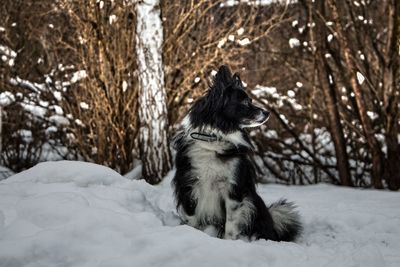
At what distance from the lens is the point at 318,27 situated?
275 inches

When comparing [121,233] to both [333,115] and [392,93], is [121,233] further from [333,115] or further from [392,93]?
[333,115]

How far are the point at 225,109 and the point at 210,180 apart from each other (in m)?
0.72

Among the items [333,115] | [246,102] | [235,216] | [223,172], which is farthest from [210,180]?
[333,115]

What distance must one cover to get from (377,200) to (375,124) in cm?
300

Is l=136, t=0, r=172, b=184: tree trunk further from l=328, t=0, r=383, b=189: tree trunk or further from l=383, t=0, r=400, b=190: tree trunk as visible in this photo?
l=383, t=0, r=400, b=190: tree trunk

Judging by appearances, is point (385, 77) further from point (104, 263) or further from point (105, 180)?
point (104, 263)

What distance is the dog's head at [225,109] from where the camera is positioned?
150 inches

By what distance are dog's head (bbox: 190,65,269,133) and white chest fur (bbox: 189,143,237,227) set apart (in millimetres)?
274

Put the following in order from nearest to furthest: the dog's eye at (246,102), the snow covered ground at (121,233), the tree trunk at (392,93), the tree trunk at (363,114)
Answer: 1. the snow covered ground at (121,233)
2. the dog's eye at (246,102)
3. the tree trunk at (392,93)
4. the tree trunk at (363,114)

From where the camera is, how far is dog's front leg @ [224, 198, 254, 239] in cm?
356

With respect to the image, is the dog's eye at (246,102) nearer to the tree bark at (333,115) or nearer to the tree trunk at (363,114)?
the tree trunk at (363,114)

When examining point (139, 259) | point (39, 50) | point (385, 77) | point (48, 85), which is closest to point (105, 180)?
point (139, 259)

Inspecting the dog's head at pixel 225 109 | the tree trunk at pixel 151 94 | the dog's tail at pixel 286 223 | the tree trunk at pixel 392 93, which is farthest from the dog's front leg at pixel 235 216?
the tree trunk at pixel 392 93

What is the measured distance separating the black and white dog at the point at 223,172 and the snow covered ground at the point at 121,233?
0.24 meters
